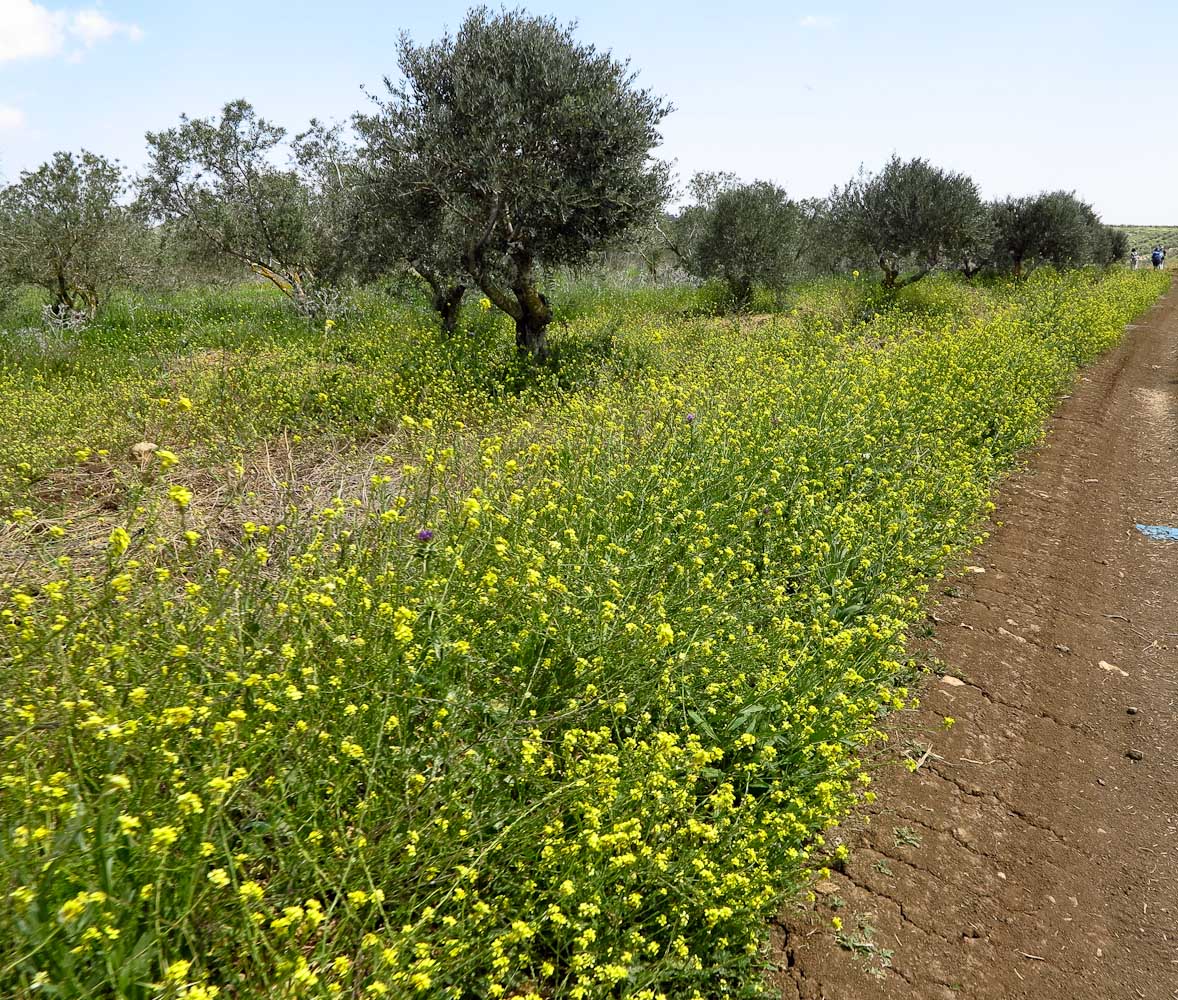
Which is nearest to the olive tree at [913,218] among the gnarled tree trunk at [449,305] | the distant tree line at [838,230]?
the distant tree line at [838,230]

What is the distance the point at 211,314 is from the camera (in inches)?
665

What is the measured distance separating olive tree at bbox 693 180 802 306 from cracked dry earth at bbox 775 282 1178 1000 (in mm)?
14368

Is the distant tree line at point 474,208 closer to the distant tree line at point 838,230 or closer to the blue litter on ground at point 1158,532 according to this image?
the distant tree line at point 838,230

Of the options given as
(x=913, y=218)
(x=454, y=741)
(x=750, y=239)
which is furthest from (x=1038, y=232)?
(x=454, y=741)

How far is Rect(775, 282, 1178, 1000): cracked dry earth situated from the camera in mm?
2854

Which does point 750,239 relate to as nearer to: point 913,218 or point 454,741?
point 913,218

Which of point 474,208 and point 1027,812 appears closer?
point 1027,812

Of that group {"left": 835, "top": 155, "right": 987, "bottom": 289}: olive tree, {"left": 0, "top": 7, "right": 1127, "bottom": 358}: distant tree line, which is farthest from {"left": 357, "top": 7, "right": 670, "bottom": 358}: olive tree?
{"left": 835, "top": 155, "right": 987, "bottom": 289}: olive tree

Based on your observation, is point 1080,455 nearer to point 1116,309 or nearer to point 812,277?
point 1116,309

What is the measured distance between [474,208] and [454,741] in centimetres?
930

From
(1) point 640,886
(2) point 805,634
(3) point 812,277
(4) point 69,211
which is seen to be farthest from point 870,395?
(3) point 812,277

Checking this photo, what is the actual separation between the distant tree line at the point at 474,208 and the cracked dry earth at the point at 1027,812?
24.8ft

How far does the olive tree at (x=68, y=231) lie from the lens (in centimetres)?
1457

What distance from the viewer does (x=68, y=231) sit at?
49.4 ft
